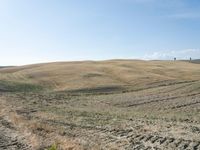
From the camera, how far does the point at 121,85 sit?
2239 inches

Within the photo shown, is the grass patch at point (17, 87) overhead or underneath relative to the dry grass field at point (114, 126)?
underneath

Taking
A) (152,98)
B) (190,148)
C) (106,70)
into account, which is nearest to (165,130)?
(190,148)

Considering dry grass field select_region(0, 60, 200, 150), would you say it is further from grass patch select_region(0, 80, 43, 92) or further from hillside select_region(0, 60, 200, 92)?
grass patch select_region(0, 80, 43, 92)

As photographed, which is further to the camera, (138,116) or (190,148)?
(138,116)

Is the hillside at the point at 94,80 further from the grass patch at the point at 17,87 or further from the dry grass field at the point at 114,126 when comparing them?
the dry grass field at the point at 114,126

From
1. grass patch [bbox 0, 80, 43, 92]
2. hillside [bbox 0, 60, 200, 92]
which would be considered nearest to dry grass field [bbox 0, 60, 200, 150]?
hillside [bbox 0, 60, 200, 92]

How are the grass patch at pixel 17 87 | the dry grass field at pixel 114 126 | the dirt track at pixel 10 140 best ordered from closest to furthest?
the dirt track at pixel 10 140 → the dry grass field at pixel 114 126 → the grass patch at pixel 17 87

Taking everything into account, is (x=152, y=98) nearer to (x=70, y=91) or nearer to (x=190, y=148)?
(x=70, y=91)

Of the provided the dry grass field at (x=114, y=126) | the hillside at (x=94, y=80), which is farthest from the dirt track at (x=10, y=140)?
the hillside at (x=94, y=80)

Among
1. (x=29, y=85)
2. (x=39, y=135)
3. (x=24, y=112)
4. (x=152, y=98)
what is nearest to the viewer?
(x=39, y=135)

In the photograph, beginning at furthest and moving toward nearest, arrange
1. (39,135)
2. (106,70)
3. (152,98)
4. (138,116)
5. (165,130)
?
(106,70)
(152,98)
(138,116)
(165,130)
(39,135)

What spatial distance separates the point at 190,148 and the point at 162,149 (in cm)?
104

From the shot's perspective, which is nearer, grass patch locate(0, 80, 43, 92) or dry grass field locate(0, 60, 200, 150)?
dry grass field locate(0, 60, 200, 150)

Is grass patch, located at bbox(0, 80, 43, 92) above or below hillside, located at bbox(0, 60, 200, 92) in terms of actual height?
below
